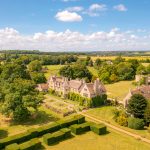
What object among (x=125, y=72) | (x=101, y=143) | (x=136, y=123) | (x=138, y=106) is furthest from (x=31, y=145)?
(x=125, y=72)

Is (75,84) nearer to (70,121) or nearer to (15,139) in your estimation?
(70,121)

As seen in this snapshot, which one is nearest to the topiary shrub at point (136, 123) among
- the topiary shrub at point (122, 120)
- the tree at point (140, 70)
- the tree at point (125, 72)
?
the topiary shrub at point (122, 120)

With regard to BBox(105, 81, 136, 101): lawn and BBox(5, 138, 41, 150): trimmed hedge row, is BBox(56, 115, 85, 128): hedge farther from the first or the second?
BBox(105, 81, 136, 101): lawn

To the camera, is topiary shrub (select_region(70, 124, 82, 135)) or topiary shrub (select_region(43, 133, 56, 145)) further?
topiary shrub (select_region(70, 124, 82, 135))

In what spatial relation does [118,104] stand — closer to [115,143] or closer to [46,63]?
[115,143]

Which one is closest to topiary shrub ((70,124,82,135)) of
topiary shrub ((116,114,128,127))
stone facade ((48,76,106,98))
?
topiary shrub ((116,114,128,127))

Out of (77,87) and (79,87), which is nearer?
(79,87)

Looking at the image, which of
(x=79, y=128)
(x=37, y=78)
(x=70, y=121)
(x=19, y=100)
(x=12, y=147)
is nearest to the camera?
(x=12, y=147)
